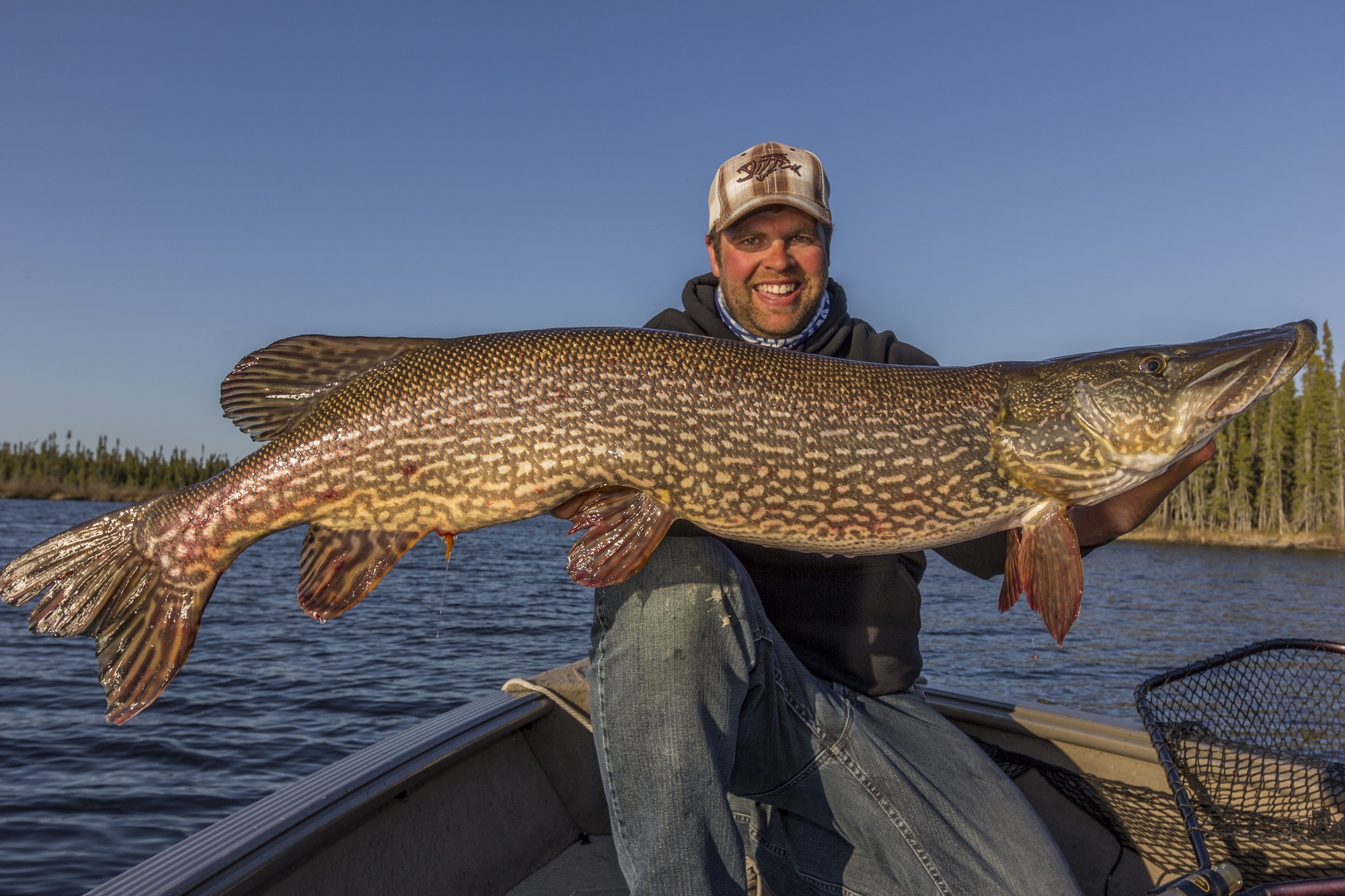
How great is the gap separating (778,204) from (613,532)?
176 cm

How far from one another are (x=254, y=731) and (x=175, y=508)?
6536 millimetres

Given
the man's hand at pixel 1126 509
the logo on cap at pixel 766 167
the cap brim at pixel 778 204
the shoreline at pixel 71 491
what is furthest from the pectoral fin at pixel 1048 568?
the shoreline at pixel 71 491

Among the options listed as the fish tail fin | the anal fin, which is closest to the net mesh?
the anal fin

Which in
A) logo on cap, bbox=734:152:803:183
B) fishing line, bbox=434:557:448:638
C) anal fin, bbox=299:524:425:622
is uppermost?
logo on cap, bbox=734:152:803:183

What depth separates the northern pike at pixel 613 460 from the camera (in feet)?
6.97

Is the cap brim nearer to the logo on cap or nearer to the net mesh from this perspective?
the logo on cap

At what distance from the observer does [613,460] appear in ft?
7.06

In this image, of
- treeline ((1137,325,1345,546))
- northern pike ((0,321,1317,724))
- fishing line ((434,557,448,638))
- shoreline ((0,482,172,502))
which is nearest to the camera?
northern pike ((0,321,1317,724))

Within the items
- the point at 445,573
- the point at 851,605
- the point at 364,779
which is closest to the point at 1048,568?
the point at 851,605

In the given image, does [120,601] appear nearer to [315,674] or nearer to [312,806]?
[312,806]

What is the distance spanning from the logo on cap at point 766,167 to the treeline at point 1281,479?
51.5 m

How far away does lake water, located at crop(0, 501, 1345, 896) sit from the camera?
591cm

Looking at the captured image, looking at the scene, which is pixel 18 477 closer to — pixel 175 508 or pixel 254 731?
pixel 254 731

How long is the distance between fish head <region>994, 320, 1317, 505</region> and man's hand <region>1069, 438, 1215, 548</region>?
90 mm
